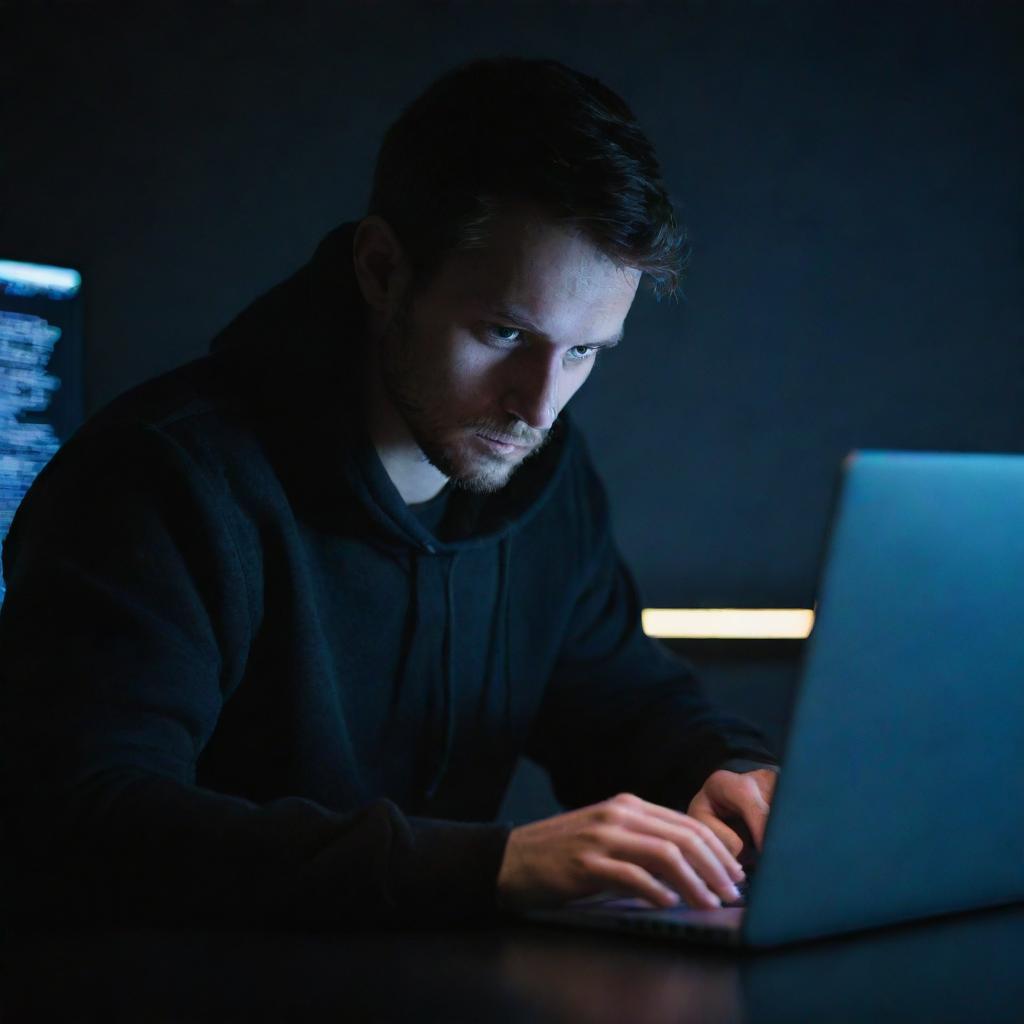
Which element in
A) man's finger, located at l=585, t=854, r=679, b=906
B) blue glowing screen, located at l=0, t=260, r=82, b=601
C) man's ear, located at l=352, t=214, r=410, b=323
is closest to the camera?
man's finger, located at l=585, t=854, r=679, b=906

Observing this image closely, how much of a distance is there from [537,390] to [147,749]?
544mm

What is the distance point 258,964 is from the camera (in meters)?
0.68

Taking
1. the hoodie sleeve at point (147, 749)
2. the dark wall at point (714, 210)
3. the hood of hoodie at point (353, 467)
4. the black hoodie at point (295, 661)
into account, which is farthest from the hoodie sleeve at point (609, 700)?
the dark wall at point (714, 210)

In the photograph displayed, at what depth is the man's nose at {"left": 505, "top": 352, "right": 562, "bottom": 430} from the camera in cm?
127

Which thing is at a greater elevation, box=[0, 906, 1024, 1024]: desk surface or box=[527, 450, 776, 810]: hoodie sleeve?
box=[0, 906, 1024, 1024]: desk surface

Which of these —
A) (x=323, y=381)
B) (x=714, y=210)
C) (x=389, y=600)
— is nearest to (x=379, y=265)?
(x=323, y=381)

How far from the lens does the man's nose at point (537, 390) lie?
127cm

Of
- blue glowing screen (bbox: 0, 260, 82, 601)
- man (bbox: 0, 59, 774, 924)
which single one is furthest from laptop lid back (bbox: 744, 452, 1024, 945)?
blue glowing screen (bbox: 0, 260, 82, 601)

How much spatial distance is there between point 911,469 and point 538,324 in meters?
0.65

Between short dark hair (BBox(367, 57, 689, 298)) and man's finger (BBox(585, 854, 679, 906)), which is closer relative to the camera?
man's finger (BBox(585, 854, 679, 906))

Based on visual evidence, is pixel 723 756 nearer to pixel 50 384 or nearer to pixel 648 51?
pixel 50 384

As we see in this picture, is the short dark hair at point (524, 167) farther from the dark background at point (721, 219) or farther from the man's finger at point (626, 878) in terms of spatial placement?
the dark background at point (721, 219)

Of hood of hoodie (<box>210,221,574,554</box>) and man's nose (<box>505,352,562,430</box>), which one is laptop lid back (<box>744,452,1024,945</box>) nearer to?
man's nose (<box>505,352,562,430</box>)

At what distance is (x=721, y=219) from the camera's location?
9.04ft
